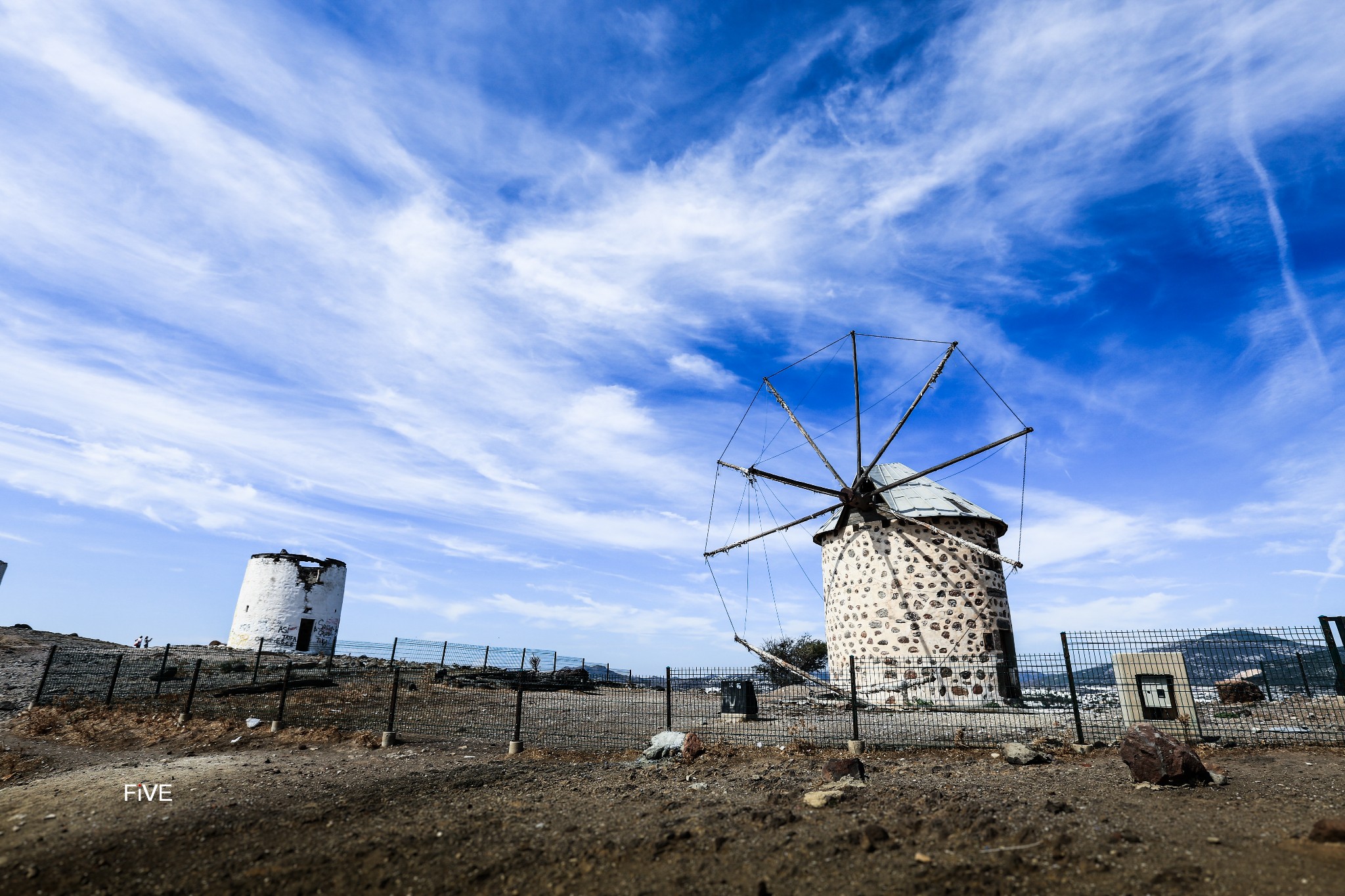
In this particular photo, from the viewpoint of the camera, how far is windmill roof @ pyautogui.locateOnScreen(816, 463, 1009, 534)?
70.2 ft

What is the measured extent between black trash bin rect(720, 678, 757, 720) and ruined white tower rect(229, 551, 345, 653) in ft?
96.5

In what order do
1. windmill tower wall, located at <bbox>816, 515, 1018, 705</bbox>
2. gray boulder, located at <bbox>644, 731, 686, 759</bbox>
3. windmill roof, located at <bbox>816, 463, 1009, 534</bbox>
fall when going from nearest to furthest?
1. gray boulder, located at <bbox>644, 731, 686, 759</bbox>
2. windmill tower wall, located at <bbox>816, 515, 1018, 705</bbox>
3. windmill roof, located at <bbox>816, 463, 1009, 534</bbox>

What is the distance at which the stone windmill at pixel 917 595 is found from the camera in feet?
64.5

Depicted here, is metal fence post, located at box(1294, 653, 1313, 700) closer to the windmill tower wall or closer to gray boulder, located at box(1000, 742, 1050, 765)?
the windmill tower wall

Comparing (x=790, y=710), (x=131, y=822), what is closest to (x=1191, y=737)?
(x=790, y=710)

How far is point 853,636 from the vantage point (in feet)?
69.8

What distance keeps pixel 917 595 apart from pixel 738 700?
6786 millimetres

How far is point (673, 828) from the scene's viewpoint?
23.9 feet

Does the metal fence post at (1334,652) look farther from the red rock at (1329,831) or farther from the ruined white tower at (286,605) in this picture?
the ruined white tower at (286,605)

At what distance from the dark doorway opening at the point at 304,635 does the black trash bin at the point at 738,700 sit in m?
29.5

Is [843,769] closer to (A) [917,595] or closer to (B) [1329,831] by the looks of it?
(B) [1329,831]

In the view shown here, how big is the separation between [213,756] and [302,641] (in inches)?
1102

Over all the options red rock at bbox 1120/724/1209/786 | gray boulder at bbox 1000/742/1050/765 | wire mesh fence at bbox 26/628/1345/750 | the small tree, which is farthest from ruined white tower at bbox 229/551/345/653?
red rock at bbox 1120/724/1209/786

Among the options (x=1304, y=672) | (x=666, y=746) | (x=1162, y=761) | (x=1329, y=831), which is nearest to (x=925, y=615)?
(x=1304, y=672)
